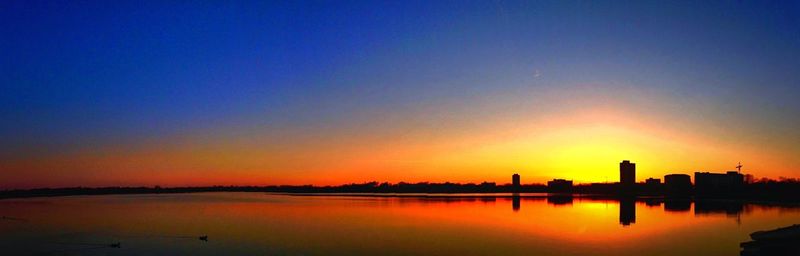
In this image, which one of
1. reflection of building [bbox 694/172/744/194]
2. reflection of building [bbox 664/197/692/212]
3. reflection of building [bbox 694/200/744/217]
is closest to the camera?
reflection of building [bbox 694/200/744/217]

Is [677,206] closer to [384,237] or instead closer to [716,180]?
[384,237]

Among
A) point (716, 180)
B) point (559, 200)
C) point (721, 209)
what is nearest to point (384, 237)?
point (721, 209)

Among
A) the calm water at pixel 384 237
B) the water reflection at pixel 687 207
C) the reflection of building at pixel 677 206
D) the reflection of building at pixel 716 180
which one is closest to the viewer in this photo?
the calm water at pixel 384 237

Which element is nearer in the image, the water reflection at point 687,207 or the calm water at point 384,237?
the calm water at point 384,237

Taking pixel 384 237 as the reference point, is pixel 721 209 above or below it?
below

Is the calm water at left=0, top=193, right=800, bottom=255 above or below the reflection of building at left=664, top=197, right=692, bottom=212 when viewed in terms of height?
above

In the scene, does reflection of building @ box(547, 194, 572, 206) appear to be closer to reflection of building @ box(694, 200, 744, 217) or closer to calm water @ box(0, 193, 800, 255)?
reflection of building @ box(694, 200, 744, 217)

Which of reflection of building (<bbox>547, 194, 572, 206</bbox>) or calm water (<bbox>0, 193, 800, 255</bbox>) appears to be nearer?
calm water (<bbox>0, 193, 800, 255</bbox>)

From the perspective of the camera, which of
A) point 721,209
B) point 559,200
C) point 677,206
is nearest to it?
point 721,209

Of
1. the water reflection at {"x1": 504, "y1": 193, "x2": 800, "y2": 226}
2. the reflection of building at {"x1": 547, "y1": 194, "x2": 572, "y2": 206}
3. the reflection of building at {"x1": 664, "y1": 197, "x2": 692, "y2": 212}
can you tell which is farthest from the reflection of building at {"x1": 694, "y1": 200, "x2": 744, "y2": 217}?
the reflection of building at {"x1": 547, "y1": 194, "x2": 572, "y2": 206}

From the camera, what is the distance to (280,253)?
27609mm

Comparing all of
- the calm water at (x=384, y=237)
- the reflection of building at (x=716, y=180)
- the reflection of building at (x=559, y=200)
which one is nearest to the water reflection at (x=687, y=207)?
the reflection of building at (x=559, y=200)

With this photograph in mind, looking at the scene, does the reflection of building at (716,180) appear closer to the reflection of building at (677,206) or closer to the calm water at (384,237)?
the reflection of building at (677,206)

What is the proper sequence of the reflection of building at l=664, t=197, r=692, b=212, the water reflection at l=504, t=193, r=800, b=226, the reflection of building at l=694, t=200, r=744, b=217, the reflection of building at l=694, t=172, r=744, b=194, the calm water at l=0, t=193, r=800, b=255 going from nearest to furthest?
the calm water at l=0, t=193, r=800, b=255 < the water reflection at l=504, t=193, r=800, b=226 < the reflection of building at l=694, t=200, r=744, b=217 < the reflection of building at l=664, t=197, r=692, b=212 < the reflection of building at l=694, t=172, r=744, b=194
